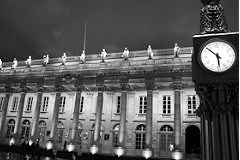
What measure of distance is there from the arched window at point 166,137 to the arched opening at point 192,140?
2218mm

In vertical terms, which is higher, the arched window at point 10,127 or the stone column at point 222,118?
the stone column at point 222,118

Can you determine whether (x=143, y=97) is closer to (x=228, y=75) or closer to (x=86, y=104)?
(x=86, y=104)

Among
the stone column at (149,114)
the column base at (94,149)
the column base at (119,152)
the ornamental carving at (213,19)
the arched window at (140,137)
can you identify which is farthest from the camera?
the arched window at (140,137)

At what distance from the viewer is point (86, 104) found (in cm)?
3988

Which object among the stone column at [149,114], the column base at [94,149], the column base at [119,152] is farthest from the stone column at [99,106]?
the stone column at [149,114]

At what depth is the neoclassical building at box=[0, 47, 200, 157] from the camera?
31875mm

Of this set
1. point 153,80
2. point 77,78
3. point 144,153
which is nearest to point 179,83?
point 153,80

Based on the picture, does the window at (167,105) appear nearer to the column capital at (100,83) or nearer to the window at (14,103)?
the column capital at (100,83)

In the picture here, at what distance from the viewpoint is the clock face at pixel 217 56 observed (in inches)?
169

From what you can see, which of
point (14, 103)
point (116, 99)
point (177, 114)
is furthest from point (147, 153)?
point (14, 103)

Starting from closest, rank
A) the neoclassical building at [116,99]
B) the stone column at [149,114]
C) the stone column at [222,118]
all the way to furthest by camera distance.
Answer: the stone column at [222,118] → the stone column at [149,114] → the neoclassical building at [116,99]

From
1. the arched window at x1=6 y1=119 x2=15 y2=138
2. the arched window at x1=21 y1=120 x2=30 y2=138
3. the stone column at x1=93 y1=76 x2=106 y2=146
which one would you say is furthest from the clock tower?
the arched window at x1=6 y1=119 x2=15 y2=138

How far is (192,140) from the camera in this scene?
111 feet

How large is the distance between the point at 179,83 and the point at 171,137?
8.57 m
